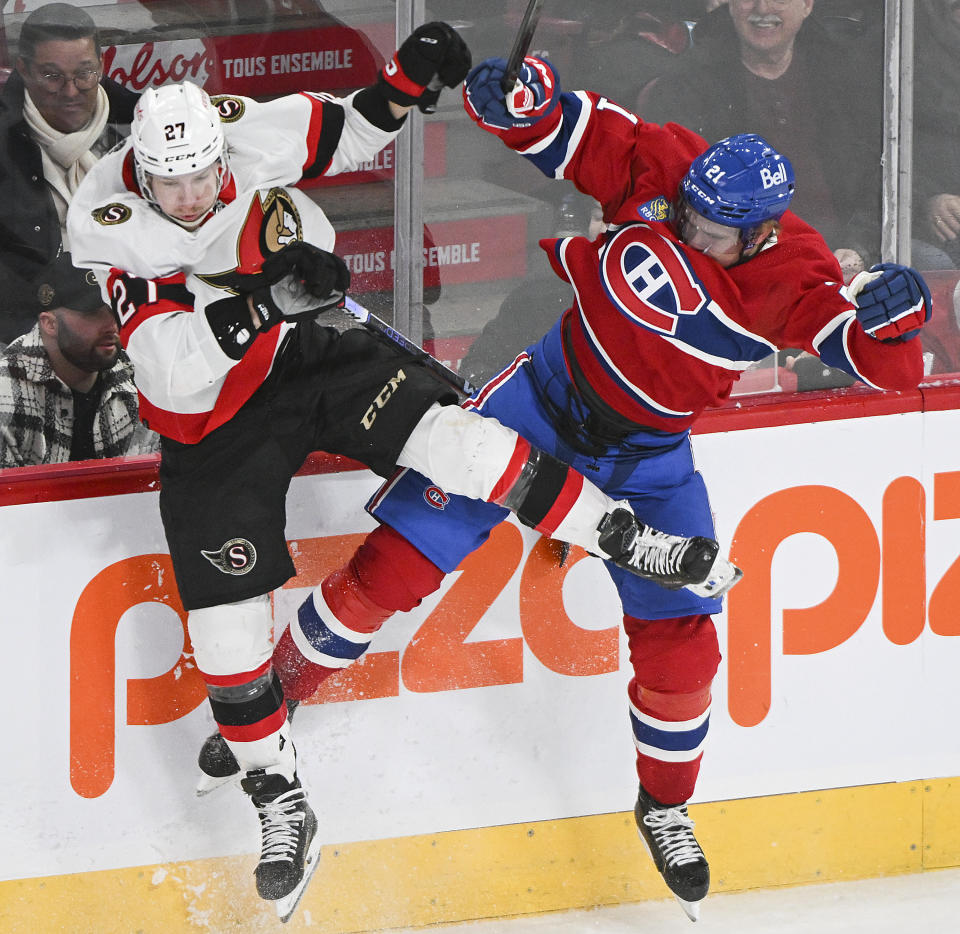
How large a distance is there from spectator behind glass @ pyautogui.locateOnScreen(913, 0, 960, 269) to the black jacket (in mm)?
1792

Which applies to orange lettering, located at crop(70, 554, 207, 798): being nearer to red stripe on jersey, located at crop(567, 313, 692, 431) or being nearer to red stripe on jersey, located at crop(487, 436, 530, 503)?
red stripe on jersey, located at crop(487, 436, 530, 503)

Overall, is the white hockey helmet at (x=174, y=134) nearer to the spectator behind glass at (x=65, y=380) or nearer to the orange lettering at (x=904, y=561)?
the spectator behind glass at (x=65, y=380)

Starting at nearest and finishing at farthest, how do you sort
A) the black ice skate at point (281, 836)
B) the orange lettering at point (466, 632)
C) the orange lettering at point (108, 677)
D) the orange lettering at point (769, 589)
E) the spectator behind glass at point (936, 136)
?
the black ice skate at point (281, 836) → the orange lettering at point (108, 677) → the orange lettering at point (466, 632) → the orange lettering at point (769, 589) → the spectator behind glass at point (936, 136)

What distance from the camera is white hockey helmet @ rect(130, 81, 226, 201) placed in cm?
208

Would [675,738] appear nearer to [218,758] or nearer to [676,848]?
[676,848]

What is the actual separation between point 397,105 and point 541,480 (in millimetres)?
676

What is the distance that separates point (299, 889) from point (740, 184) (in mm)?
1402

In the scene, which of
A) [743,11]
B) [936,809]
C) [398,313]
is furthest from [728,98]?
[936,809]

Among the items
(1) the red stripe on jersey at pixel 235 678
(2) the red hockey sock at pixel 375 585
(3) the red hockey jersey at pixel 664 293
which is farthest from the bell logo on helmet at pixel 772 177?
(1) the red stripe on jersey at pixel 235 678

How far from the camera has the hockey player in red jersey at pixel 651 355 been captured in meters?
2.20

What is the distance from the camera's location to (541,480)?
7.48 feet

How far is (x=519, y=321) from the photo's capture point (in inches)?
114

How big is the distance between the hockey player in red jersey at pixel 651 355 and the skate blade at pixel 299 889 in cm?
23

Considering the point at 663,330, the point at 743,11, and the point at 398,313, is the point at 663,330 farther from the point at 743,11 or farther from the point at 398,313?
the point at 743,11
